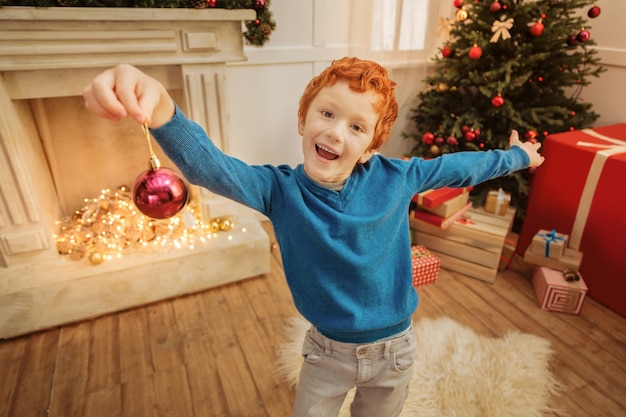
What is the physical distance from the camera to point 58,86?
1.53m

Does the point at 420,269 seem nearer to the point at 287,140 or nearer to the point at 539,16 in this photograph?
the point at 287,140

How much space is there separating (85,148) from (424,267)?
177 centimetres

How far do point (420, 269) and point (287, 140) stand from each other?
43.5 inches

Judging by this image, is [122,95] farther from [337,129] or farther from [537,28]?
[537,28]

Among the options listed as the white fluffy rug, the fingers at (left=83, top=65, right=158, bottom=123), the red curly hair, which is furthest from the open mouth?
the white fluffy rug

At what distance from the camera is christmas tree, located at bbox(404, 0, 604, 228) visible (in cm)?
195

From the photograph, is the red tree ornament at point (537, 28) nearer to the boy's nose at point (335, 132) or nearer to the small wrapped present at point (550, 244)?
the small wrapped present at point (550, 244)

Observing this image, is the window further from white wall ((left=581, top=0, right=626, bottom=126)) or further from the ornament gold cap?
the ornament gold cap

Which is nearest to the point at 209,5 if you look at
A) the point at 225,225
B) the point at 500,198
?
the point at 225,225

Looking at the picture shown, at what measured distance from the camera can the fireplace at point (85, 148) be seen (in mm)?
1446

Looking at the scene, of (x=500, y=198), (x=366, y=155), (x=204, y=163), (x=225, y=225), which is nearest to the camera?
(x=204, y=163)

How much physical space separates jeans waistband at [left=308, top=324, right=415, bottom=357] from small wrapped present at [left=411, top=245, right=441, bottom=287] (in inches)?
42.9

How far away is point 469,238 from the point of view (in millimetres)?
2043

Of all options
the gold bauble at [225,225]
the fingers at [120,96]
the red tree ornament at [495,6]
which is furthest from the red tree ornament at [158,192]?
the red tree ornament at [495,6]
